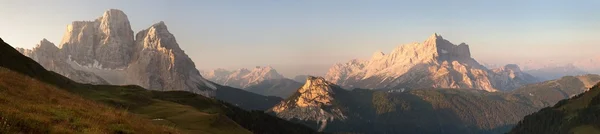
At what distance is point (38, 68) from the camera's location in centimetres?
13050

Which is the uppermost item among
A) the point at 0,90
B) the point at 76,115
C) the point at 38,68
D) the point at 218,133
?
the point at 38,68

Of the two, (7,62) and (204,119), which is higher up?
(7,62)

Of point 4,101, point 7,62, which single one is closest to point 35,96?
point 4,101

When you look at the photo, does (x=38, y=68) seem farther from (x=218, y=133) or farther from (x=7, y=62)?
(x=218, y=133)

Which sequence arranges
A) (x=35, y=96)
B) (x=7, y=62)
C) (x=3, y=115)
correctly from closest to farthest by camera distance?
(x=3, y=115) → (x=35, y=96) → (x=7, y=62)

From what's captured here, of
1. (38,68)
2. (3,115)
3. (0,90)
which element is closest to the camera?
(3,115)

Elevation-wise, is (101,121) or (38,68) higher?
(38,68)

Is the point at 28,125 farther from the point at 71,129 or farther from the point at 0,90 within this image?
the point at 0,90

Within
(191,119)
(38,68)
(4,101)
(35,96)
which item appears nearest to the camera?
(4,101)

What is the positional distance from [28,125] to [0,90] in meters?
11.0

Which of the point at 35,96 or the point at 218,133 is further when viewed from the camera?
the point at 218,133

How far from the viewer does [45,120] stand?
23.8 m

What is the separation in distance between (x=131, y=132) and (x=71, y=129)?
4764mm

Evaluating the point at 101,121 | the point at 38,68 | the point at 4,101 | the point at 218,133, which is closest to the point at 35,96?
the point at 4,101
